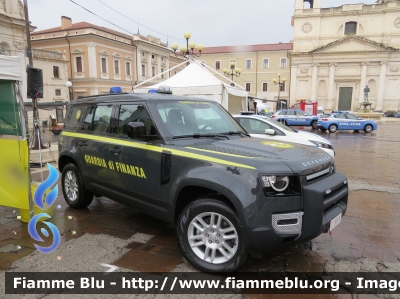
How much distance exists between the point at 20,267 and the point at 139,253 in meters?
1.35

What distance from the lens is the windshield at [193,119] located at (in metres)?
3.87

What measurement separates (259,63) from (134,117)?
6863 centimetres

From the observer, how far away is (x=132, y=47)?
45344 millimetres

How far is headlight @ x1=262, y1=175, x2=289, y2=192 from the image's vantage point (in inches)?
110

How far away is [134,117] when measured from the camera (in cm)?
406

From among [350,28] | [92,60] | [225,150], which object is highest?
[350,28]

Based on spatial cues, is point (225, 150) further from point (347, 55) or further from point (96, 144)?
point (347, 55)

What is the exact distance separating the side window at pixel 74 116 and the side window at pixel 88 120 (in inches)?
7.1

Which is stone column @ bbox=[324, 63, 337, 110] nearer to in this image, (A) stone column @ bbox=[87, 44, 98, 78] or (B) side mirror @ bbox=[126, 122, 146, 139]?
(A) stone column @ bbox=[87, 44, 98, 78]

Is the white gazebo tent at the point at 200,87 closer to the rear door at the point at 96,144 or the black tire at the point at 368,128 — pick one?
the rear door at the point at 96,144

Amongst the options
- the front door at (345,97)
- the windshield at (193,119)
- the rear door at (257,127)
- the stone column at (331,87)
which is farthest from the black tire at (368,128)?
the front door at (345,97)

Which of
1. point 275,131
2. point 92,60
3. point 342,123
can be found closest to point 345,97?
point 342,123

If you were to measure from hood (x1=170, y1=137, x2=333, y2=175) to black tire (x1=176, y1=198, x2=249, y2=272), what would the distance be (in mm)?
519

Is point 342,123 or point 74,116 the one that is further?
point 342,123
